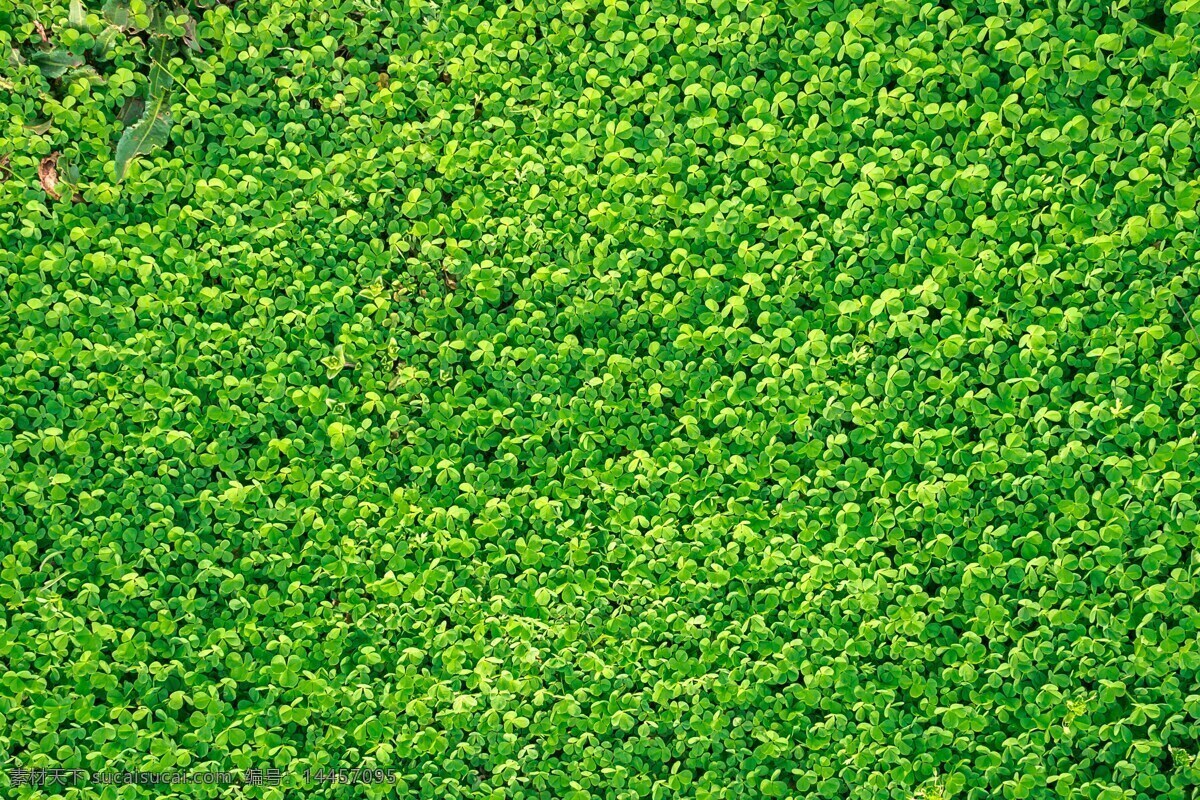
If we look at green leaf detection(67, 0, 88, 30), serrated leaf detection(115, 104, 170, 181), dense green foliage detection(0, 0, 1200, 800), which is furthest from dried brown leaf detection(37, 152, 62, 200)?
green leaf detection(67, 0, 88, 30)

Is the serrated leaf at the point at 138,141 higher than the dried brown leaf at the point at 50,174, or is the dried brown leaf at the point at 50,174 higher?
the serrated leaf at the point at 138,141

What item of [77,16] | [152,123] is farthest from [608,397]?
[77,16]

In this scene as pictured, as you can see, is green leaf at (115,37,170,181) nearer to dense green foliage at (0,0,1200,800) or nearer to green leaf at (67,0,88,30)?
dense green foliage at (0,0,1200,800)

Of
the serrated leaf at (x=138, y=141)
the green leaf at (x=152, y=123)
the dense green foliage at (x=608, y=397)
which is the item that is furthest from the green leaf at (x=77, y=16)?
the serrated leaf at (x=138, y=141)

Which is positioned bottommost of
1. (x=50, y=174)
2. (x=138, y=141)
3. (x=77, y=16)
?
(x=50, y=174)

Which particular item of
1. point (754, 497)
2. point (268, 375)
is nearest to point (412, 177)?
point (268, 375)

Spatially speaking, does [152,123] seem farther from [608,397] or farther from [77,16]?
[608,397]

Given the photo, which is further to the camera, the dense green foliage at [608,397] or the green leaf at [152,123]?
the green leaf at [152,123]

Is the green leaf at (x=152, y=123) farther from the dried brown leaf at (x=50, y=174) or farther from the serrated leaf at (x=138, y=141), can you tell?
the dried brown leaf at (x=50, y=174)
